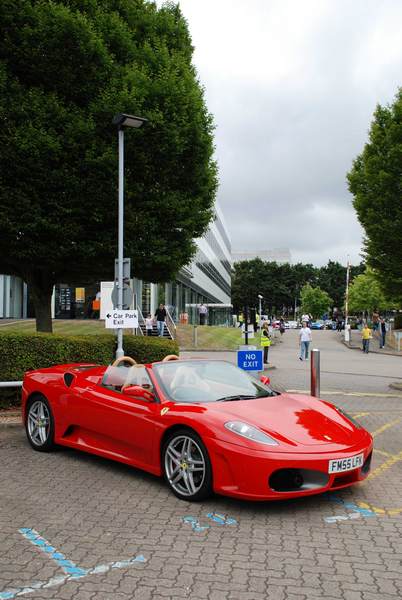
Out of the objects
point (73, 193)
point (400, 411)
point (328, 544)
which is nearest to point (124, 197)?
point (73, 193)

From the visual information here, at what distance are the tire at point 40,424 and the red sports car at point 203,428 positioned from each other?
1 cm

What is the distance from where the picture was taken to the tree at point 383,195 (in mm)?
17469

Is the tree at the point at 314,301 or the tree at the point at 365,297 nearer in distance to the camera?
the tree at the point at 365,297

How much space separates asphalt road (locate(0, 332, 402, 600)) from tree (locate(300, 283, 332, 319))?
107433 millimetres

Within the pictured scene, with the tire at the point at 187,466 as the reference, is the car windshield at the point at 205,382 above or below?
above

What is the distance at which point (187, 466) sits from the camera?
5105mm

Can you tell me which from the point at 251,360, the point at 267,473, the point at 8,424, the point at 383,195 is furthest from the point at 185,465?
the point at 383,195

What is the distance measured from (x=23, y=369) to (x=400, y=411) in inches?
265

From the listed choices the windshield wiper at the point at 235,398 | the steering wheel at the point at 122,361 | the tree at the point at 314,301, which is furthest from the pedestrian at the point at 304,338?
the tree at the point at 314,301

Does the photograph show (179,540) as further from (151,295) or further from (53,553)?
(151,295)

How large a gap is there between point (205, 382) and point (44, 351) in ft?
14.9

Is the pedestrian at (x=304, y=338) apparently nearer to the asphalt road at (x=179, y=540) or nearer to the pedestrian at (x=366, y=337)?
the pedestrian at (x=366, y=337)

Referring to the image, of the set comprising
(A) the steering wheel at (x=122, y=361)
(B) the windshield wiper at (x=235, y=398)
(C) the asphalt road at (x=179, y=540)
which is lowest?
(C) the asphalt road at (x=179, y=540)

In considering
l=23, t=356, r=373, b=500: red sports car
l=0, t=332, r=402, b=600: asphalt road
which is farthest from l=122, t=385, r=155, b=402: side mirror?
l=0, t=332, r=402, b=600: asphalt road
